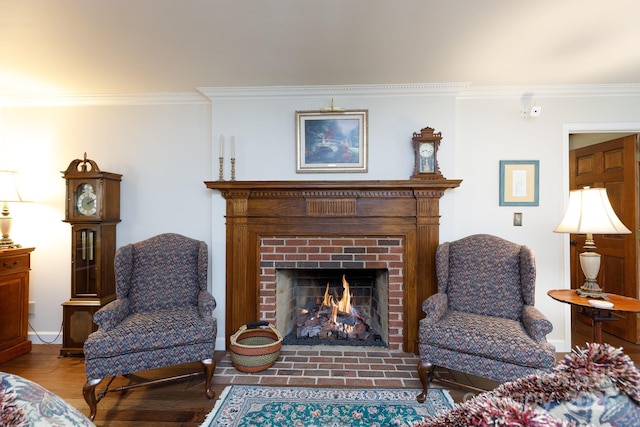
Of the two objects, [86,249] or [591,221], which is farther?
[86,249]

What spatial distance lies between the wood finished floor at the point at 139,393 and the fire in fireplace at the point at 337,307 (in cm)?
80

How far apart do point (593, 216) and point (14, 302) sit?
4.70m

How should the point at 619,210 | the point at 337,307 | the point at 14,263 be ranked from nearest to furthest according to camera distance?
1. the point at 14,263
2. the point at 619,210
3. the point at 337,307

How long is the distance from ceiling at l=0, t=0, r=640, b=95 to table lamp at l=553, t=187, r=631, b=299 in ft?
3.38

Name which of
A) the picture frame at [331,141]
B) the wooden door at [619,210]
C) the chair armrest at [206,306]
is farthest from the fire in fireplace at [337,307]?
the wooden door at [619,210]

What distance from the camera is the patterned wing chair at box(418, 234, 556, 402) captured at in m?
1.86

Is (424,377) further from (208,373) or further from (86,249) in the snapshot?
(86,249)

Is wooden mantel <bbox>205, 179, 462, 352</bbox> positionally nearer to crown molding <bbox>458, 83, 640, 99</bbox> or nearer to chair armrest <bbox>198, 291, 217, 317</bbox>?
chair armrest <bbox>198, 291, 217, 317</bbox>

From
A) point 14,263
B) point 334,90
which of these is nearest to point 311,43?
point 334,90

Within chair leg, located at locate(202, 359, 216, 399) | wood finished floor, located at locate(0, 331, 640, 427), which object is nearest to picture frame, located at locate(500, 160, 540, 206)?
wood finished floor, located at locate(0, 331, 640, 427)

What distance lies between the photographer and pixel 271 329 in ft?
8.57

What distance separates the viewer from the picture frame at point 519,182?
9.28 feet

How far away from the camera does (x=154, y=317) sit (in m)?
2.17

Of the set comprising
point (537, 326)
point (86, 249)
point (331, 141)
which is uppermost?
point (331, 141)
